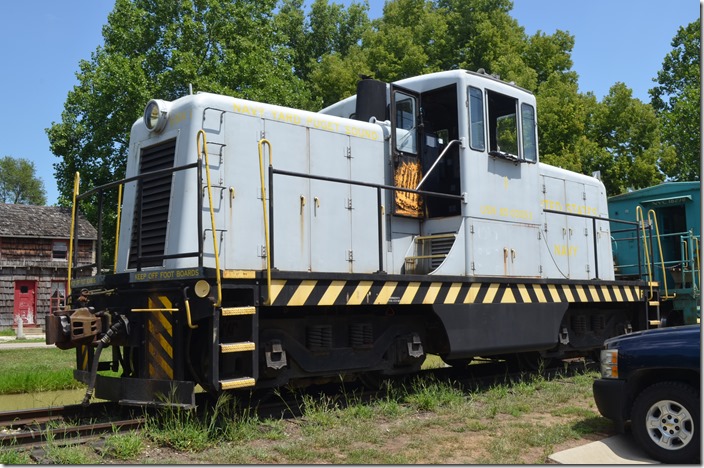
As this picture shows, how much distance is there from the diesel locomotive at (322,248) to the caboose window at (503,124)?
3 centimetres

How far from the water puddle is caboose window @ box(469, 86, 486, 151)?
687 centimetres

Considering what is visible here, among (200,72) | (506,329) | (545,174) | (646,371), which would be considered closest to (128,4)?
(200,72)

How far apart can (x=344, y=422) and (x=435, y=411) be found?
4.22ft

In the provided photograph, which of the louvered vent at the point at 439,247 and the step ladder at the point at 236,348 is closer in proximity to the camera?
the step ladder at the point at 236,348

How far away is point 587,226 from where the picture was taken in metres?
11.6

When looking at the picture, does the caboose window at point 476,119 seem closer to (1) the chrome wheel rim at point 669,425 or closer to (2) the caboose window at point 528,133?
(2) the caboose window at point 528,133

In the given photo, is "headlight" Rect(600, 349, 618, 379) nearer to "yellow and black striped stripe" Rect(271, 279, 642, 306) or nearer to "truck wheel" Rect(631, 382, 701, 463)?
"truck wheel" Rect(631, 382, 701, 463)

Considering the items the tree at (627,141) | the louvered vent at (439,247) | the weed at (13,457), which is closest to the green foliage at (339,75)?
the tree at (627,141)

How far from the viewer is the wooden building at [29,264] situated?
33.7m

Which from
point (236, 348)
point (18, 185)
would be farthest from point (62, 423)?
point (18, 185)

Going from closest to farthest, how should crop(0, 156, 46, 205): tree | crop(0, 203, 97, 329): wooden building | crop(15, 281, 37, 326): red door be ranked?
1. crop(0, 203, 97, 329): wooden building
2. crop(15, 281, 37, 326): red door
3. crop(0, 156, 46, 205): tree

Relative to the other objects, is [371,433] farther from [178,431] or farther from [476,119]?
[476,119]

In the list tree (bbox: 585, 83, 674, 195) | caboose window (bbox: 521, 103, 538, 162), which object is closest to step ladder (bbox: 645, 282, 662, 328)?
caboose window (bbox: 521, 103, 538, 162)

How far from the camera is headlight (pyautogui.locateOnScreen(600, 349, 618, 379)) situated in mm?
6344
